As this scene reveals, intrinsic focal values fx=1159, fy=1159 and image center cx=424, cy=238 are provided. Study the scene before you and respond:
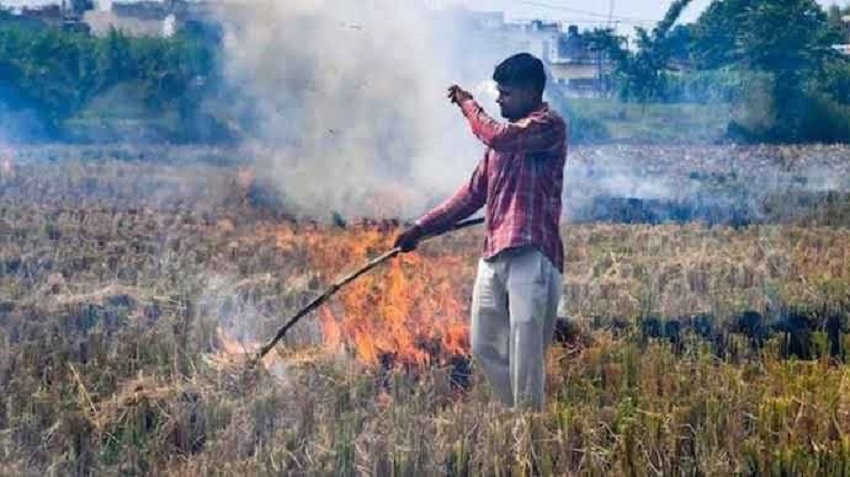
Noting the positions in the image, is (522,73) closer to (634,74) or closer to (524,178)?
(524,178)

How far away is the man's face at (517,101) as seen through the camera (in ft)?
16.5

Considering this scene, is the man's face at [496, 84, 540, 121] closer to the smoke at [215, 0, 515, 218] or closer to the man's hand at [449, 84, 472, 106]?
the man's hand at [449, 84, 472, 106]

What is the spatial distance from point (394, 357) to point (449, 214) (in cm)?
101

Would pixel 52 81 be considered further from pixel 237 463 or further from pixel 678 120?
pixel 237 463

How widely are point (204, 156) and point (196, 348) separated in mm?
18930

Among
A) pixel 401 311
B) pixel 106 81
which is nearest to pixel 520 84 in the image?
pixel 401 311

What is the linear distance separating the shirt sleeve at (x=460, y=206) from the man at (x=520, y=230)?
0.14 meters

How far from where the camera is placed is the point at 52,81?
32.0m

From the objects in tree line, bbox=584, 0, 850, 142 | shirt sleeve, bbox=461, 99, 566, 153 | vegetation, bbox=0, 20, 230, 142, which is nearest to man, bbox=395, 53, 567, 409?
shirt sleeve, bbox=461, 99, 566, 153

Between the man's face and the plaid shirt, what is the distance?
0.16 ft

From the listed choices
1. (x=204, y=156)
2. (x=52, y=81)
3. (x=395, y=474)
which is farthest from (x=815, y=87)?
(x=395, y=474)

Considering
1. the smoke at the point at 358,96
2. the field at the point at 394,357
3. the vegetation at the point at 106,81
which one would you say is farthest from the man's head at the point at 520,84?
the vegetation at the point at 106,81

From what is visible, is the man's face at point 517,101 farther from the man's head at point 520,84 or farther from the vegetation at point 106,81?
the vegetation at point 106,81

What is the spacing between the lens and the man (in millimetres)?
4949
